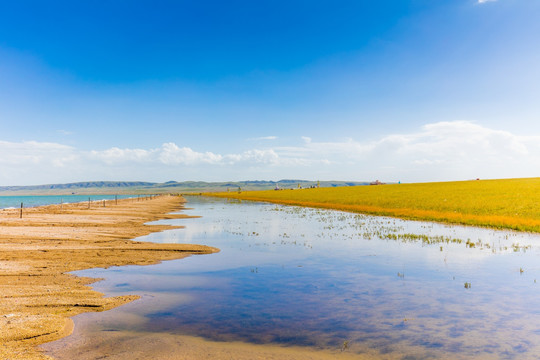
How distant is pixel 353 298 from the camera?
1320 cm

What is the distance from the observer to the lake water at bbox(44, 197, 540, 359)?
9562 millimetres

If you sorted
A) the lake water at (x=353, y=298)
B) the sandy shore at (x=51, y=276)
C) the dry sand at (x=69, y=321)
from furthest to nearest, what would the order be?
1. the lake water at (x=353, y=298)
2. the sandy shore at (x=51, y=276)
3. the dry sand at (x=69, y=321)

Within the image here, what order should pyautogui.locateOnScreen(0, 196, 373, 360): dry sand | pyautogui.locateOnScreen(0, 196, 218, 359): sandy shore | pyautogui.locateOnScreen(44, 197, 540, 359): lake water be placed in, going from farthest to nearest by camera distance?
pyautogui.locateOnScreen(44, 197, 540, 359): lake water
pyautogui.locateOnScreen(0, 196, 218, 359): sandy shore
pyautogui.locateOnScreen(0, 196, 373, 360): dry sand

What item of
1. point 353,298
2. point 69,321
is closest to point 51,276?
point 69,321

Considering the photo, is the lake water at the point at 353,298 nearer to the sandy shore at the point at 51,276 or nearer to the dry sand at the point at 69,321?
the dry sand at the point at 69,321

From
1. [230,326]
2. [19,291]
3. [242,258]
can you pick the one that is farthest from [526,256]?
[19,291]

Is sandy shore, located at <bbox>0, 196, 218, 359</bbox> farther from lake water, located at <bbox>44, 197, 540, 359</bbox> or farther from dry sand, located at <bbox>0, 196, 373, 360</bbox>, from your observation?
lake water, located at <bbox>44, 197, 540, 359</bbox>

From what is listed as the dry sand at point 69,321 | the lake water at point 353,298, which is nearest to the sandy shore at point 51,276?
the dry sand at point 69,321

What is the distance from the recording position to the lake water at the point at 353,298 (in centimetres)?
956

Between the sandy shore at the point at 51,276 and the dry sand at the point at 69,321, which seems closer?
the dry sand at the point at 69,321

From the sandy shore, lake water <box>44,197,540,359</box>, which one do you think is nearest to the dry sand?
the sandy shore

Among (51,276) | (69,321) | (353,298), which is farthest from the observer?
(51,276)

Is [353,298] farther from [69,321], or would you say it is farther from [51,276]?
[51,276]

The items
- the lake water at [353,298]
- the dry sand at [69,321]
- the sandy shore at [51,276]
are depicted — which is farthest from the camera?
the lake water at [353,298]
